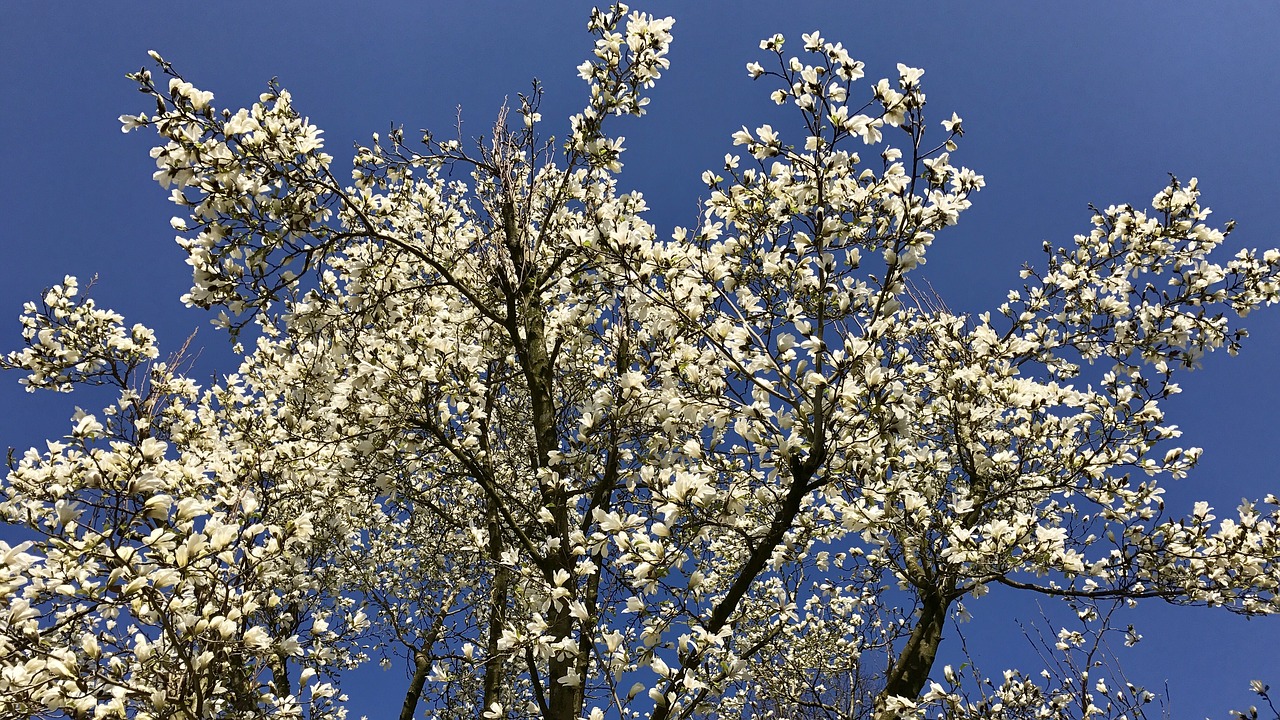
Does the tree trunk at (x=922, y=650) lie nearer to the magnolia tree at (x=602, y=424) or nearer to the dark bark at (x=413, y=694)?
the magnolia tree at (x=602, y=424)

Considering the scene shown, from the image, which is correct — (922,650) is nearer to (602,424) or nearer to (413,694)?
(602,424)

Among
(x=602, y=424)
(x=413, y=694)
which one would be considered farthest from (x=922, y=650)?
(x=413, y=694)

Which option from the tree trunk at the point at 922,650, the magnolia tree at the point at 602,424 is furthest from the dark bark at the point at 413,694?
the tree trunk at the point at 922,650

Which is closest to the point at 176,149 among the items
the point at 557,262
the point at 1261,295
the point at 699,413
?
the point at 557,262

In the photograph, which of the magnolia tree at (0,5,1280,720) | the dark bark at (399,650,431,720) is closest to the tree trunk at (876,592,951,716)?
the magnolia tree at (0,5,1280,720)

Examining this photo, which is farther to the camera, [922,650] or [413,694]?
[413,694]

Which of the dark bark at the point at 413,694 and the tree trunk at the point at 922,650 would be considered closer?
the tree trunk at the point at 922,650

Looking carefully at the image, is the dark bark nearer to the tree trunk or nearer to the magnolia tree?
the magnolia tree

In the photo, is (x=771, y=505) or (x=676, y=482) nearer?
(x=676, y=482)

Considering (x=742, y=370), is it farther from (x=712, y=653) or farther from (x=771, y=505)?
(x=712, y=653)

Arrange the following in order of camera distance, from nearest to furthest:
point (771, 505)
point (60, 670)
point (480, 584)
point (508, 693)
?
point (60, 670)
point (771, 505)
point (480, 584)
point (508, 693)

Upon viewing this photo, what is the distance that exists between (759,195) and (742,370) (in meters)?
1.41

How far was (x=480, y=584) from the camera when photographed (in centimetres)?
950

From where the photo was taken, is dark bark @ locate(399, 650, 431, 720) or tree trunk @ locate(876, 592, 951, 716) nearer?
tree trunk @ locate(876, 592, 951, 716)
